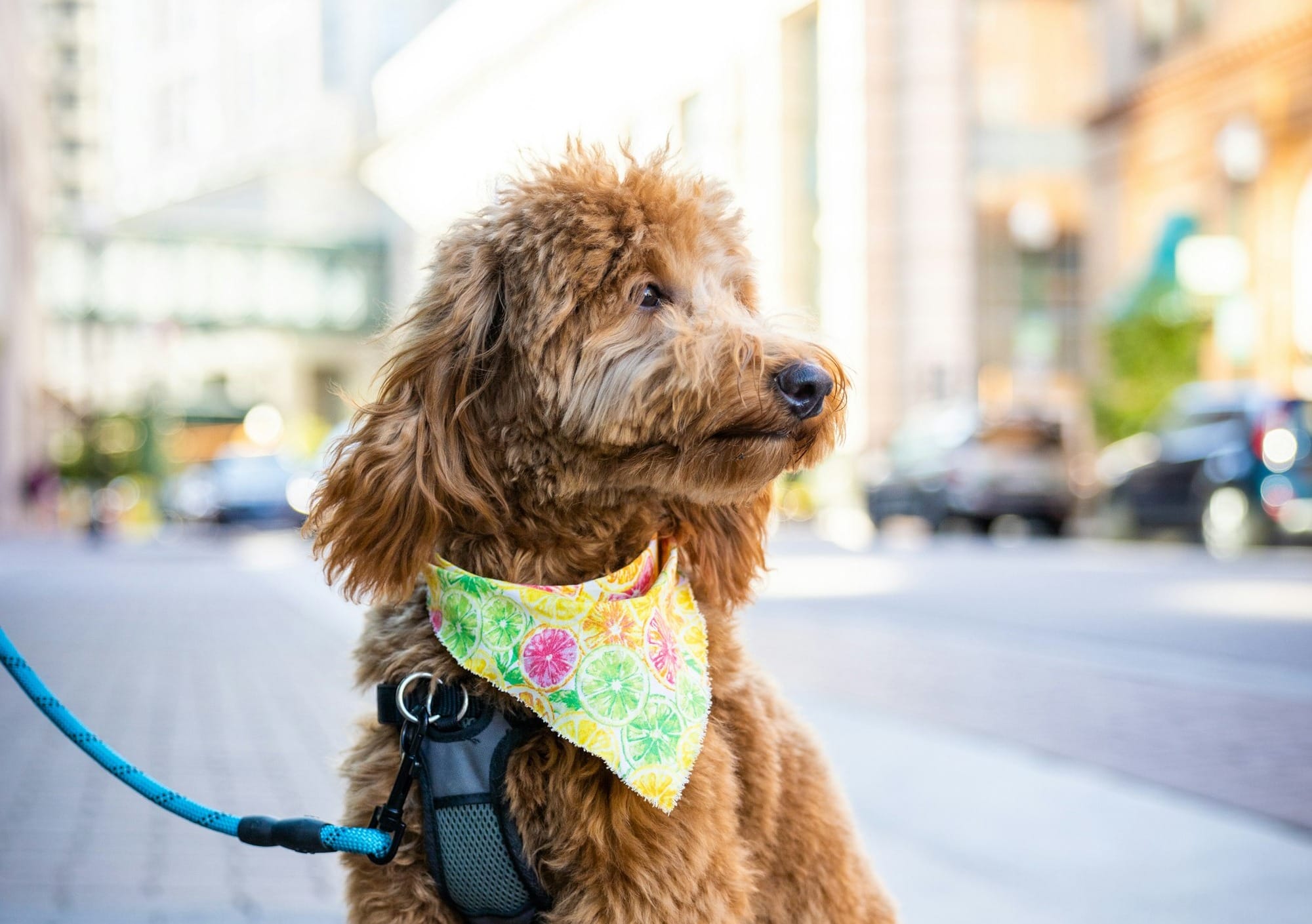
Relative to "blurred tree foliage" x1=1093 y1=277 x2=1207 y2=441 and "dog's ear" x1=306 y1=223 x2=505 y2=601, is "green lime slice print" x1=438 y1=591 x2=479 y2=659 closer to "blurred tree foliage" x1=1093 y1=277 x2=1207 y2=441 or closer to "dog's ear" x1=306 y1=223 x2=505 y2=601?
"dog's ear" x1=306 y1=223 x2=505 y2=601

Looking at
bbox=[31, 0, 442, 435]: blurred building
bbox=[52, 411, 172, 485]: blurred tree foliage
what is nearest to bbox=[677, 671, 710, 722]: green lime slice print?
bbox=[31, 0, 442, 435]: blurred building

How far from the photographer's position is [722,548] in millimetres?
2416

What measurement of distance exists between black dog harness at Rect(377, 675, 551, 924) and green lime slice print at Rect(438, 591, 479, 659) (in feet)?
0.25

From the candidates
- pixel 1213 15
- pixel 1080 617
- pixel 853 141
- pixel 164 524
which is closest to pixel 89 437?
pixel 164 524

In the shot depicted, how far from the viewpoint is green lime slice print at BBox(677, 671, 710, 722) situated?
213 centimetres

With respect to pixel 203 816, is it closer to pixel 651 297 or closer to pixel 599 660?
pixel 599 660

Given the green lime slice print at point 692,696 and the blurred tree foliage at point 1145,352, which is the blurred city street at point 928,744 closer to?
the green lime slice print at point 692,696

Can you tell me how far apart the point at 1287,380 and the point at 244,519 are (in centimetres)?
1888

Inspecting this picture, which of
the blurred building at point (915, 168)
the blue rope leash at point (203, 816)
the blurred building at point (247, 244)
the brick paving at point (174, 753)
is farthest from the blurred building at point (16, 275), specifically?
the blue rope leash at point (203, 816)

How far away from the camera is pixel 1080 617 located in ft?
29.3

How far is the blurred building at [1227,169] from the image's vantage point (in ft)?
70.2

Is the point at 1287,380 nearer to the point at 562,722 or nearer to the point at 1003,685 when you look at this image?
the point at 1003,685

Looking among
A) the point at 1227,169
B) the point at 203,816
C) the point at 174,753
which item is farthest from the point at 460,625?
the point at 1227,169

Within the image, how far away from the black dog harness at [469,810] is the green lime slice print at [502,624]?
0.10 meters
